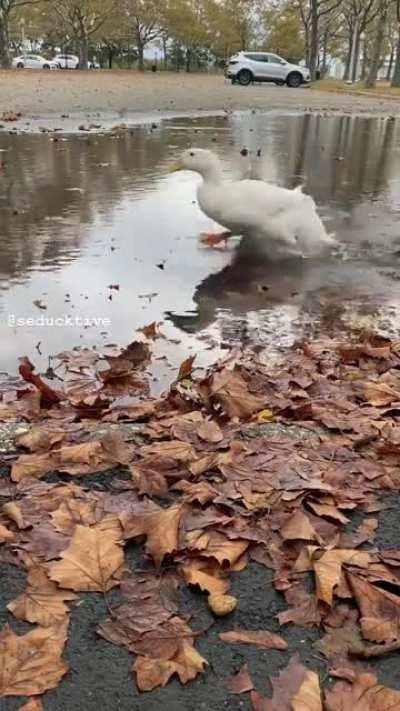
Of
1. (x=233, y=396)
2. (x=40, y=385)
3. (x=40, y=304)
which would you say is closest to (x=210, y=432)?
(x=233, y=396)

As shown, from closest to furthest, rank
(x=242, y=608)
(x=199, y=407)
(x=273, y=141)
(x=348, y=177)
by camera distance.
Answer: (x=242, y=608), (x=199, y=407), (x=348, y=177), (x=273, y=141)

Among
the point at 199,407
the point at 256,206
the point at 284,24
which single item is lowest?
the point at 199,407

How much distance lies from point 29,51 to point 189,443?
81.9m

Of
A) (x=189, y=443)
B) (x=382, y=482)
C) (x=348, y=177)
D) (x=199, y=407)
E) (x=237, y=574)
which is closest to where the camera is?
(x=237, y=574)

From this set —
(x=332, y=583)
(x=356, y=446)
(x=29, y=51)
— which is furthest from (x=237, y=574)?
(x=29, y=51)

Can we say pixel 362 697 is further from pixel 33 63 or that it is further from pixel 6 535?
pixel 33 63

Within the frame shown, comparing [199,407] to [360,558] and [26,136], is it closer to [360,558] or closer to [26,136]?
[360,558]

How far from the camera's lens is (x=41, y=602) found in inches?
68.0

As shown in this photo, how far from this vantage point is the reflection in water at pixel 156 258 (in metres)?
4.24

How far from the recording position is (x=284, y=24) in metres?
60.5

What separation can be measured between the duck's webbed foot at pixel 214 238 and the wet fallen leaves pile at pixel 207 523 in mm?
2716

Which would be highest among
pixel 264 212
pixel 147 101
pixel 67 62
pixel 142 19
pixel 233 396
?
pixel 142 19

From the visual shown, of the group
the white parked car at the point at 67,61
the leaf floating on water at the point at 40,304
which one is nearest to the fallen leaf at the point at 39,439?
the leaf floating on water at the point at 40,304

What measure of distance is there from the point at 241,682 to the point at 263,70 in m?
39.3
